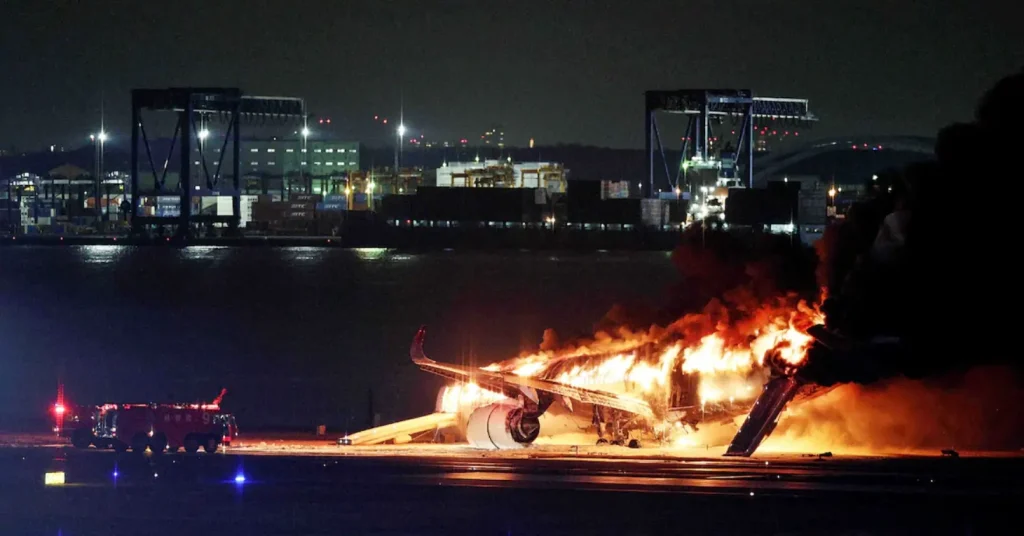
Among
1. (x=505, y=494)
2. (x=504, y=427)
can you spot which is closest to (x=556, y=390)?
(x=504, y=427)

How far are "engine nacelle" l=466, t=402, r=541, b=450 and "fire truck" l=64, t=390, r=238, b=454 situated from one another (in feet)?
22.5

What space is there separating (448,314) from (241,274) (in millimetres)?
63499

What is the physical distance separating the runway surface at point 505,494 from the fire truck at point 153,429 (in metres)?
1.31

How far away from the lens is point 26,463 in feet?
102

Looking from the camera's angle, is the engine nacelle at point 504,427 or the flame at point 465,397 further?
the flame at point 465,397

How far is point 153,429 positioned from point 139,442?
0.46m

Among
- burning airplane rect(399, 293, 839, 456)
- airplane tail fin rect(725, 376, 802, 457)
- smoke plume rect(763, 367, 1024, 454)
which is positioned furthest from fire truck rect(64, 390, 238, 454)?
smoke plume rect(763, 367, 1024, 454)

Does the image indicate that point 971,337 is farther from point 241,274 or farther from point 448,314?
point 241,274

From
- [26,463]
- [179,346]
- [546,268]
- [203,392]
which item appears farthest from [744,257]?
[546,268]

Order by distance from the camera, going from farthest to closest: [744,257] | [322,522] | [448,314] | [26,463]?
[448,314] < [744,257] < [26,463] < [322,522]

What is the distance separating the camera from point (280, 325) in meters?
109

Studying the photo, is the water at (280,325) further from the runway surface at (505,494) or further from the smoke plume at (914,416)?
the runway surface at (505,494)

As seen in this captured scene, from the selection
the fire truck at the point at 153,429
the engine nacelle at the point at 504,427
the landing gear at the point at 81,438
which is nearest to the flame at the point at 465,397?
the engine nacelle at the point at 504,427

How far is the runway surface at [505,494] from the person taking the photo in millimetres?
23688
